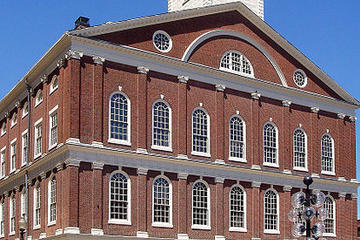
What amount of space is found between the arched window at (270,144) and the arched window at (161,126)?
7.88m

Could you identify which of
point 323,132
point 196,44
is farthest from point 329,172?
point 196,44

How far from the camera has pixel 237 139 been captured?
42.9 meters

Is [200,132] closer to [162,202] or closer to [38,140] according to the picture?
[162,202]

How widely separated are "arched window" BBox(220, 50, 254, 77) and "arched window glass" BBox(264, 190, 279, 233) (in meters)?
8.01

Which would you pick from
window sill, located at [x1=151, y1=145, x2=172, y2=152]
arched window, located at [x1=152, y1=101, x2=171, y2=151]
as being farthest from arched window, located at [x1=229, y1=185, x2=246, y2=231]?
arched window, located at [x1=152, y1=101, x2=171, y2=151]

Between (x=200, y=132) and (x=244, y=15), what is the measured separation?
29.9 feet

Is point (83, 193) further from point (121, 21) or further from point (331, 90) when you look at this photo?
point (331, 90)

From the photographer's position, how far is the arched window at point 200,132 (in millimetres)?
40719

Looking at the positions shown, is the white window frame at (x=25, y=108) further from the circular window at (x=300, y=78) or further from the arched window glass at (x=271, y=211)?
the circular window at (x=300, y=78)

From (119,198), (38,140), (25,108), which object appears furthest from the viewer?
(25,108)

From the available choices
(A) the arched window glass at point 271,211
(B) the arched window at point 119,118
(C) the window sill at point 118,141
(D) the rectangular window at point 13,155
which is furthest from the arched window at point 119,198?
(D) the rectangular window at point 13,155

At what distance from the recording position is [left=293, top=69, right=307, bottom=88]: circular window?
47.0m

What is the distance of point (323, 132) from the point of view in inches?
1886

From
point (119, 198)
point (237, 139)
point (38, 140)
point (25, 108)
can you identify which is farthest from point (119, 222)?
point (25, 108)
